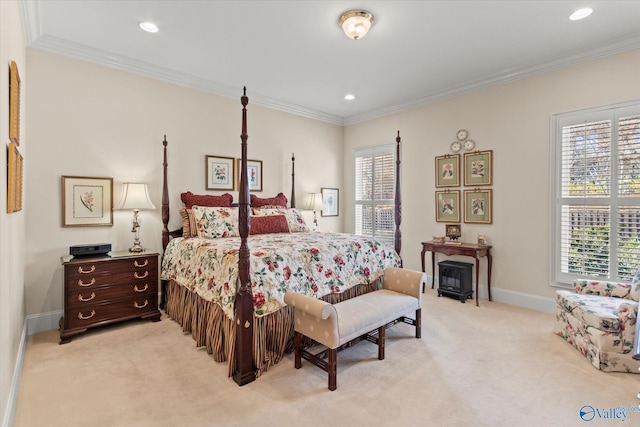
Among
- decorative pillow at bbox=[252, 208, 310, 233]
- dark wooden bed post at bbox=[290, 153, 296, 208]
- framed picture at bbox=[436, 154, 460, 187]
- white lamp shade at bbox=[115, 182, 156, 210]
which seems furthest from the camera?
dark wooden bed post at bbox=[290, 153, 296, 208]

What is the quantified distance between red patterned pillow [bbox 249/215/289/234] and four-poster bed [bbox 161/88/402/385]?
6.7 inches

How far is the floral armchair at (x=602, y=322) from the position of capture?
2260 millimetres

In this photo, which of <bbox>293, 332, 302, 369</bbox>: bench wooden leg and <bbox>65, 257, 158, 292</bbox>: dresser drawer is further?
<bbox>65, 257, 158, 292</bbox>: dresser drawer

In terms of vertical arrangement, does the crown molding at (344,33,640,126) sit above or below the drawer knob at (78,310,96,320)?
above

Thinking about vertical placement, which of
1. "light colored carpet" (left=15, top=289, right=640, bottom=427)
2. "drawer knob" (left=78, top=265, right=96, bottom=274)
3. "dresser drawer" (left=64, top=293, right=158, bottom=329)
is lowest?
"light colored carpet" (left=15, top=289, right=640, bottom=427)

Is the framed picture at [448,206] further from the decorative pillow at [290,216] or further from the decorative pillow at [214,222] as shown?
the decorative pillow at [214,222]

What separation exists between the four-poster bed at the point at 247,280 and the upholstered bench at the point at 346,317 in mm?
197

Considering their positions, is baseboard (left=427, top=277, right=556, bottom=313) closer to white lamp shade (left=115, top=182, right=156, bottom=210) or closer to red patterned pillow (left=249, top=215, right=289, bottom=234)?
red patterned pillow (left=249, top=215, right=289, bottom=234)

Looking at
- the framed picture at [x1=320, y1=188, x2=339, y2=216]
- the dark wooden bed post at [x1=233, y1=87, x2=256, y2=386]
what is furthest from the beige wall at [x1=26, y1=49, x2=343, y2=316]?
the dark wooden bed post at [x1=233, y1=87, x2=256, y2=386]

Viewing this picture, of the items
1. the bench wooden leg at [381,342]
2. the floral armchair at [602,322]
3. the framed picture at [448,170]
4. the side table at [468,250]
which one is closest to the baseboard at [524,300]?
the side table at [468,250]

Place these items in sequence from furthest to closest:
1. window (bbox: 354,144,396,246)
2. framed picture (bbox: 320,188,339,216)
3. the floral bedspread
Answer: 1. framed picture (bbox: 320,188,339,216)
2. window (bbox: 354,144,396,246)
3. the floral bedspread

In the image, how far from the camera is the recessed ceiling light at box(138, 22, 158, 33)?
282 cm

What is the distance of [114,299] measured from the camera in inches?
120

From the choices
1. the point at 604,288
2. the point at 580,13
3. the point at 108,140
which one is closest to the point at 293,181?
the point at 108,140
